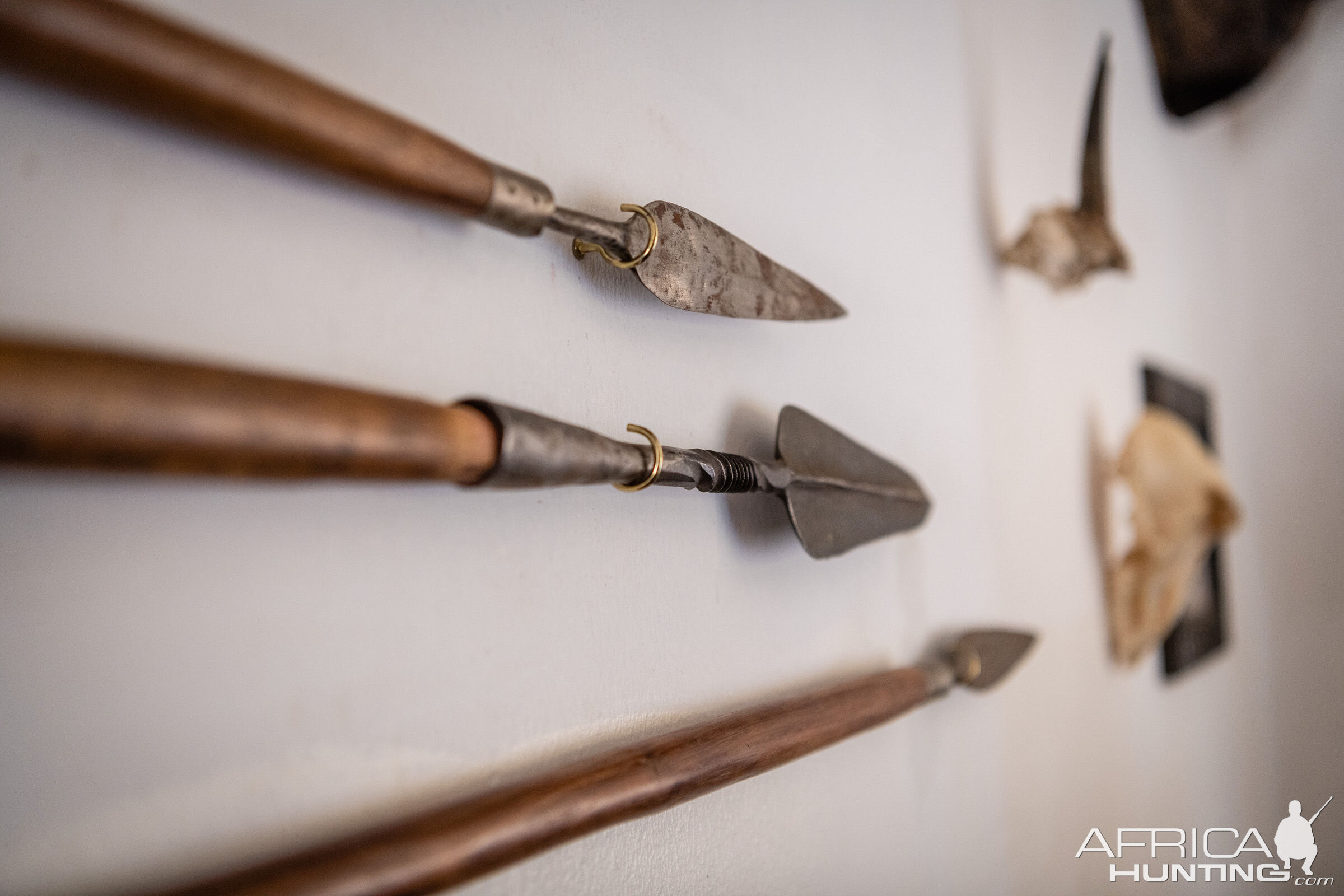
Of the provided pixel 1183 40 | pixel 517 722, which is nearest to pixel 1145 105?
pixel 1183 40

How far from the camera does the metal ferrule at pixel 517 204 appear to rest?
20.4 inches

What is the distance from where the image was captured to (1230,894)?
2.01 m

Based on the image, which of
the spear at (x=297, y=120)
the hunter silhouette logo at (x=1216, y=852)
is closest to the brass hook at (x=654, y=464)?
the spear at (x=297, y=120)

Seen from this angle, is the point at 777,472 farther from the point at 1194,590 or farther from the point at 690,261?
the point at 1194,590

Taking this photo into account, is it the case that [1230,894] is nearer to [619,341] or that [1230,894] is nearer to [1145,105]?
[1145,105]

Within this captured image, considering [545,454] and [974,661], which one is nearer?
[545,454]

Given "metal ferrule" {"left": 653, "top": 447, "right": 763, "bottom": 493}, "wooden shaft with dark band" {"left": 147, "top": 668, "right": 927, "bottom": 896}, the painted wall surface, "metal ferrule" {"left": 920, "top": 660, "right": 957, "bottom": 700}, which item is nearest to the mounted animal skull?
the painted wall surface

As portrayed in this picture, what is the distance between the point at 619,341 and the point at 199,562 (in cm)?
37

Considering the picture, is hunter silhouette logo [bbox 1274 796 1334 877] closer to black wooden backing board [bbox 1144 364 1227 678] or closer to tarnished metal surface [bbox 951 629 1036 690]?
black wooden backing board [bbox 1144 364 1227 678]

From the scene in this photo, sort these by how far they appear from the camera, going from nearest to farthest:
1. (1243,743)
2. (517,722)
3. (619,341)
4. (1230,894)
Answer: (517,722) < (619,341) < (1230,894) < (1243,743)

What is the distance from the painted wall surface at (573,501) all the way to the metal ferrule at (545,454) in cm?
8

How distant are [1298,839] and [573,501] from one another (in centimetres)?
294

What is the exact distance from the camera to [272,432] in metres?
0.38

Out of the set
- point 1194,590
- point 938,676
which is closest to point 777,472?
point 938,676
